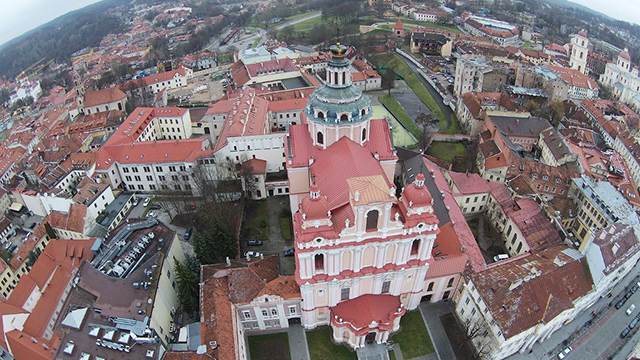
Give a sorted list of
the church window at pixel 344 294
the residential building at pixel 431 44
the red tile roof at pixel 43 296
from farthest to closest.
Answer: the residential building at pixel 431 44
the church window at pixel 344 294
the red tile roof at pixel 43 296

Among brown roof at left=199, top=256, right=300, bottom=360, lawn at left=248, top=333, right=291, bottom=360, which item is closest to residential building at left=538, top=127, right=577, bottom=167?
brown roof at left=199, top=256, right=300, bottom=360

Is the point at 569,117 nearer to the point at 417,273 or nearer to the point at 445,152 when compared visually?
the point at 445,152

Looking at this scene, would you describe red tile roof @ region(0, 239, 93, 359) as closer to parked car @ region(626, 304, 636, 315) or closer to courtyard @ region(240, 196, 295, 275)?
courtyard @ region(240, 196, 295, 275)

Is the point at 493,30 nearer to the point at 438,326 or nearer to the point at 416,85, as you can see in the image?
the point at 416,85

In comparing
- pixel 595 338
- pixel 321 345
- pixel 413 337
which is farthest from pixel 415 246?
pixel 595 338

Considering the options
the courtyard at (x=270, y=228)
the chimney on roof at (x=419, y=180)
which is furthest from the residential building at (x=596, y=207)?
the courtyard at (x=270, y=228)

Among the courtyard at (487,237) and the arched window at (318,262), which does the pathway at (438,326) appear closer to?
the courtyard at (487,237)

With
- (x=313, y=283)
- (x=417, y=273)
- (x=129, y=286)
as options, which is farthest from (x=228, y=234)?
(x=417, y=273)
